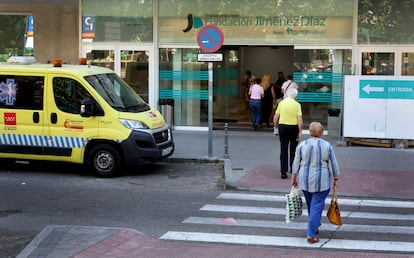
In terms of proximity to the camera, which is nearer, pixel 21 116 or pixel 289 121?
pixel 289 121

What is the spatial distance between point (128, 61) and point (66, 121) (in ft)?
24.6

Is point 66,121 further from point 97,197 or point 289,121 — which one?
point 289,121

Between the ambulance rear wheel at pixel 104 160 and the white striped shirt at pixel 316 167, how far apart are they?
5.06 metres

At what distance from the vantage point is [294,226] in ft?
26.3

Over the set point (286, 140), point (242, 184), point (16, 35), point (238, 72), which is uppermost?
point (16, 35)

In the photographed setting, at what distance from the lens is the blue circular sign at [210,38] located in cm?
1288

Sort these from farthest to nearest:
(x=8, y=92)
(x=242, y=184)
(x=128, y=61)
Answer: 1. (x=128, y=61)
2. (x=8, y=92)
3. (x=242, y=184)

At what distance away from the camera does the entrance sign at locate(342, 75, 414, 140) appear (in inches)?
585

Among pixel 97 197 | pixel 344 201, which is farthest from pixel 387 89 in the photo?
pixel 97 197

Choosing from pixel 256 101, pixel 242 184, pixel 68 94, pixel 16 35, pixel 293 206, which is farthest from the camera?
pixel 16 35

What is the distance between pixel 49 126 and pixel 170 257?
586 cm

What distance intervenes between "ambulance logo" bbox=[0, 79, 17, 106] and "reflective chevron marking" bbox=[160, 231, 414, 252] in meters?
5.65

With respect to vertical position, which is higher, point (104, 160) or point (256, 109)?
point (256, 109)

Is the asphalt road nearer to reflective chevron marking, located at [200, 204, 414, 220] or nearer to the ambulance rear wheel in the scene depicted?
the ambulance rear wheel
